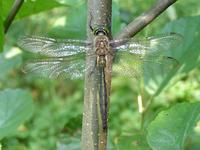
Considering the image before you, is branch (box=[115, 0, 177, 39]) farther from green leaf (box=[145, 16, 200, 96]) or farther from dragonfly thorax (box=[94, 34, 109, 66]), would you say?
green leaf (box=[145, 16, 200, 96])

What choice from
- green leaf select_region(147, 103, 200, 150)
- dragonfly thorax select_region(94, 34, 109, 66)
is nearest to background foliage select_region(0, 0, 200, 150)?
green leaf select_region(147, 103, 200, 150)

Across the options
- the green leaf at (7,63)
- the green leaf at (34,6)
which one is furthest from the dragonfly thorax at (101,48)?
the green leaf at (7,63)

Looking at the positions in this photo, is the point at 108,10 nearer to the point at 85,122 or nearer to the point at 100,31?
the point at 100,31

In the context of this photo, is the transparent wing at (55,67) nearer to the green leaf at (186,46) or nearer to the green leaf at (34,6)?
the green leaf at (34,6)

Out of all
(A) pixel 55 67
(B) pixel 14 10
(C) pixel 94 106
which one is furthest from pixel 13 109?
(C) pixel 94 106

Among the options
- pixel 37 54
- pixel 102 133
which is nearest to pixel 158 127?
pixel 102 133

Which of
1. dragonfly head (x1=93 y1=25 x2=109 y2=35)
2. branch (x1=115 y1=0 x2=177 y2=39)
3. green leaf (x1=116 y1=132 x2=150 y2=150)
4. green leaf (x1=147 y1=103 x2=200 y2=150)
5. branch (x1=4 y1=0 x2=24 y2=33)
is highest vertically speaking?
branch (x1=4 y1=0 x2=24 y2=33)

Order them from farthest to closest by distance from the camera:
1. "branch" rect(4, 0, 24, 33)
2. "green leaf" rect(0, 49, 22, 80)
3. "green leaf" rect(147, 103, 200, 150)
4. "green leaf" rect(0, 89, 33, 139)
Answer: "green leaf" rect(0, 49, 22, 80) < "green leaf" rect(0, 89, 33, 139) < "branch" rect(4, 0, 24, 33) < "green leaf" rect(147, 103, 200, 150)
